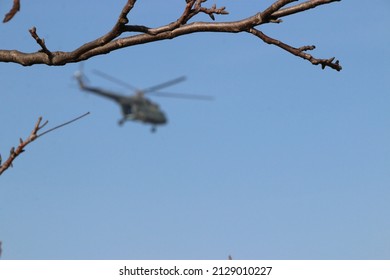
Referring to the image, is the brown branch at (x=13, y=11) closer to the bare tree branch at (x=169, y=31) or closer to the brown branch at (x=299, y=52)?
the bare tree branch at (x=169, y=31)

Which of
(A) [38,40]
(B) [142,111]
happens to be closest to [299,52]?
(A) [38,40]

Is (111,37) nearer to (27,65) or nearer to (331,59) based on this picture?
(27,65)

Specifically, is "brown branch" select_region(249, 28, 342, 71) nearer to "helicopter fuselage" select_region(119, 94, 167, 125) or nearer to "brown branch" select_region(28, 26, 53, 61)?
"brown branch" select_region(28, 26, 53, 61)

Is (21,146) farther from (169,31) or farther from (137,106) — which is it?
(137,106)

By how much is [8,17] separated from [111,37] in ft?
3.12

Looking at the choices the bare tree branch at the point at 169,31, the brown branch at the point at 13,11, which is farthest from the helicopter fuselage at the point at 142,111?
the brown branch at the point at 13,11

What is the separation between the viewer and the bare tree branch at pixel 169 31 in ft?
14.0

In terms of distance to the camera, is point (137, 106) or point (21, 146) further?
point (137, 106)

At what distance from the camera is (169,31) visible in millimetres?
4449

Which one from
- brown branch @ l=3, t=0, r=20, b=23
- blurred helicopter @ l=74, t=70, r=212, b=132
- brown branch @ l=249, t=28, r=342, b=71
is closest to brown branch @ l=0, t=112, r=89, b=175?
brown branch @ l=3, t=0, r=20, b=23

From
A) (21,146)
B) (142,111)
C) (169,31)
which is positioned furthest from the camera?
(142,111)

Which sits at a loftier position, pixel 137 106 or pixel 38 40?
pixel 137 106

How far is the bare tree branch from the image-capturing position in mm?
4281
